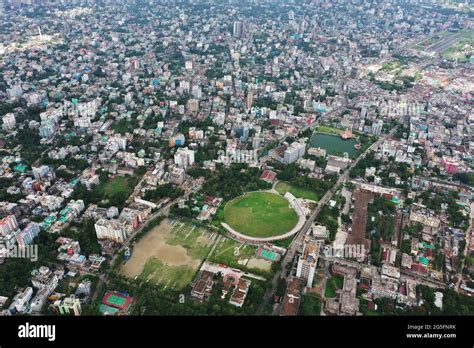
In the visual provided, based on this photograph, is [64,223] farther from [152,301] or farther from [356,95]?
[356,95]

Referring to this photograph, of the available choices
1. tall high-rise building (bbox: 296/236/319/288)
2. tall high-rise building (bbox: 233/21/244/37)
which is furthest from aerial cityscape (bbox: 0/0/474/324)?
tall high-rise building (bbox: 233/21/244/37)

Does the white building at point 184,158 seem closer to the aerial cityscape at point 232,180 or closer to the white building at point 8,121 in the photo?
the aerial cityscape at point 232,180

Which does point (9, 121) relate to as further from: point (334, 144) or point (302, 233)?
point (334, 144)

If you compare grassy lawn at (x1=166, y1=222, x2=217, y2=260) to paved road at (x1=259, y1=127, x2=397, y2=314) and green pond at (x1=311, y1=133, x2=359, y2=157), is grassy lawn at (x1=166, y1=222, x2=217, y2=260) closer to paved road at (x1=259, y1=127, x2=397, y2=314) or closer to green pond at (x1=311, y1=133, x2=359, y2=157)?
paved road at (x1=259, y1=127, x2=397, y2=314)

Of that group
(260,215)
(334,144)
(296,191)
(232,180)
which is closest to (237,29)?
(334,144)

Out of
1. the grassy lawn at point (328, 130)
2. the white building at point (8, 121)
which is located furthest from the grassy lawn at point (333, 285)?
the white building at point (8, 121)
